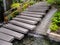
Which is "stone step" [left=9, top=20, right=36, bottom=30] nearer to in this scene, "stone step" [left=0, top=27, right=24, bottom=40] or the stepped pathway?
the stepped pathway

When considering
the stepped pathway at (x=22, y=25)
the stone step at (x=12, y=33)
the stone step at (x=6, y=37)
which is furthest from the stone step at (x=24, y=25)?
the stone step at (x=6, y=37)

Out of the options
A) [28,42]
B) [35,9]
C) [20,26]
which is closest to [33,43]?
[28,42]

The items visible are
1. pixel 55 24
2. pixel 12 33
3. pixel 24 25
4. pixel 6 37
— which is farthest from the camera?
pixel 24 25

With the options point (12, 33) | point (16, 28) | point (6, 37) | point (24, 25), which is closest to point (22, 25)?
point (24, 25)

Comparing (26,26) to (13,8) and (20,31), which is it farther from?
(13,8)

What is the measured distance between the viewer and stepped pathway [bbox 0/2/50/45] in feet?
24.0

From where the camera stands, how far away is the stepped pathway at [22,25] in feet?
24.0

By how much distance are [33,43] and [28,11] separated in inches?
148

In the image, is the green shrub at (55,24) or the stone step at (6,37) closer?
the stone step at (6,37)

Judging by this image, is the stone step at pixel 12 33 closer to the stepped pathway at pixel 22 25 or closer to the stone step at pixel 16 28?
the stepped pathway at pixel 22 25

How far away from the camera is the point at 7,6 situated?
977cm

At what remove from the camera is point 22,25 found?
826 centimetres

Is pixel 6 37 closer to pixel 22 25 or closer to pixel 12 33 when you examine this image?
pixel 12 33

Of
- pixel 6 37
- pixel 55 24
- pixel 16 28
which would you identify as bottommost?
pixel 6 37
